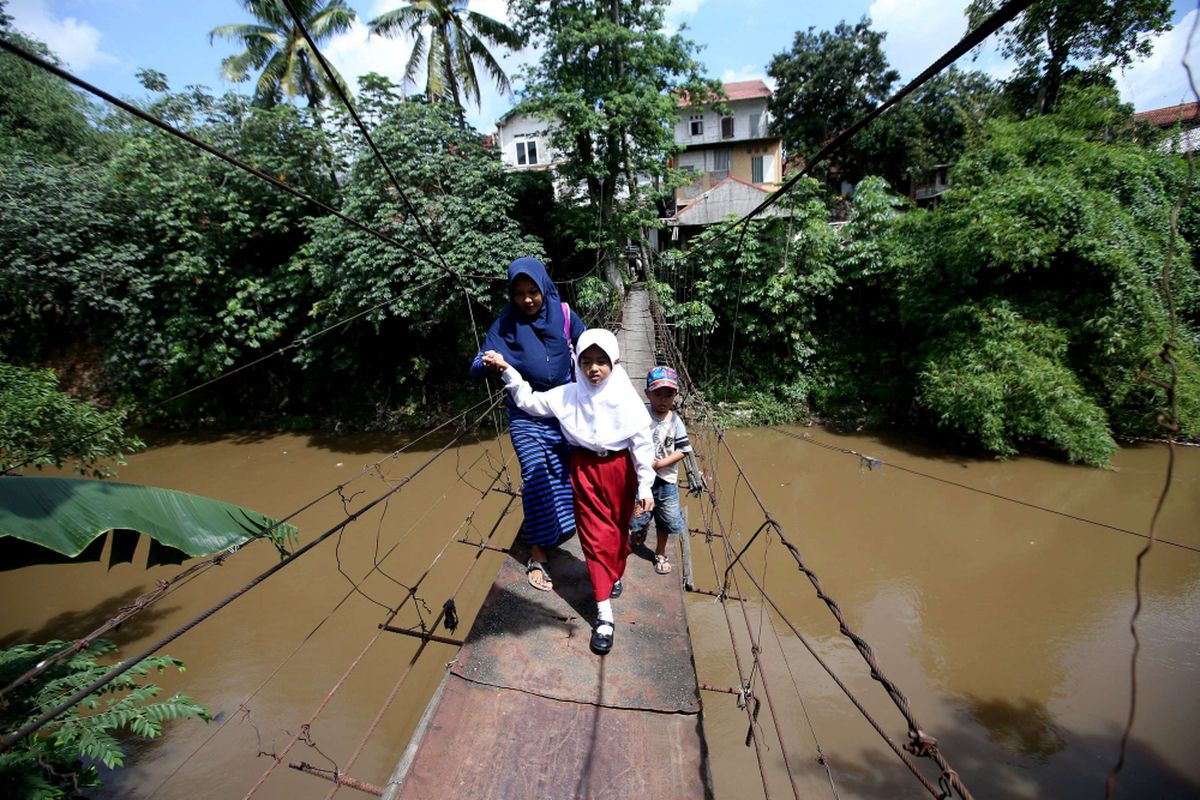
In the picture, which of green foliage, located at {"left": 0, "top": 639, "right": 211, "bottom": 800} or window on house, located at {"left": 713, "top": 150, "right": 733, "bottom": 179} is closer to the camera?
green foliage, located at {"left": 0, "top": 639, "right": 211, "bottom": 800}

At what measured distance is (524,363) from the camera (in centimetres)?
205

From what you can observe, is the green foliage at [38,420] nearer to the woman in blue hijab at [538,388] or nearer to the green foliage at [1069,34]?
the woman in blue hijab at [538,388]

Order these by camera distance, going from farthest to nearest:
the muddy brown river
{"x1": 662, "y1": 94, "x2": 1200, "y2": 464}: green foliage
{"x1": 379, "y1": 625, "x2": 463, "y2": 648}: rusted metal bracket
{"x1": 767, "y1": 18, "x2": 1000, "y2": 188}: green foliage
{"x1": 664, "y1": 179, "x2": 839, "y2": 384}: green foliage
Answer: {"x1": 767, "y1": 18, "x2": 1000, "y2": 188}: green foliage, {"x1": 664, "y1": 179, "x2": 839, "y2": 384}: green foliage, {"x1": 662, "y1": 94, "x2": 1200, "y2": 464}: green foliage, the muddy brown river, {"x1": 379, "y1": 625, "x2": 463, "y2": 648}: rusted metal bracket

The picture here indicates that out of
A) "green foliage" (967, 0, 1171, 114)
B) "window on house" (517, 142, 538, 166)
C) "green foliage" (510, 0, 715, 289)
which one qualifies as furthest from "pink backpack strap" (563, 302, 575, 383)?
"window on house" (517, 142, 538, 166)

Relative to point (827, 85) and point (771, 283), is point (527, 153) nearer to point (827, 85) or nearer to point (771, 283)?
point (827, 85)

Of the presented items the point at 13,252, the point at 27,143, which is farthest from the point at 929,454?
the point at 27,143

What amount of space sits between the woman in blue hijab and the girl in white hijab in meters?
0.22

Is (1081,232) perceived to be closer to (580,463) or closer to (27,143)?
(580,463)

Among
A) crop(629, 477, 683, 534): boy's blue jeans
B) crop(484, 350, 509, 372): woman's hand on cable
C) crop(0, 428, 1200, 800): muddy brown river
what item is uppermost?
crop(484, 350, 509, 372): woman's hand on cable

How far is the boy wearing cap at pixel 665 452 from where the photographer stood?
218cm

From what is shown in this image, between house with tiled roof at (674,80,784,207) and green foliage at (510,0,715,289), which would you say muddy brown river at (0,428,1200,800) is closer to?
green foliage at (510,0,715,289)

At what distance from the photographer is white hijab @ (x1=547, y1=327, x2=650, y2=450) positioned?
5.51 feet

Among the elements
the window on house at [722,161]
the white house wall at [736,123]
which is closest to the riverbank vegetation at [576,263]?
the window on house at [722,161]

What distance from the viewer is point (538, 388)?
2.10 metres
